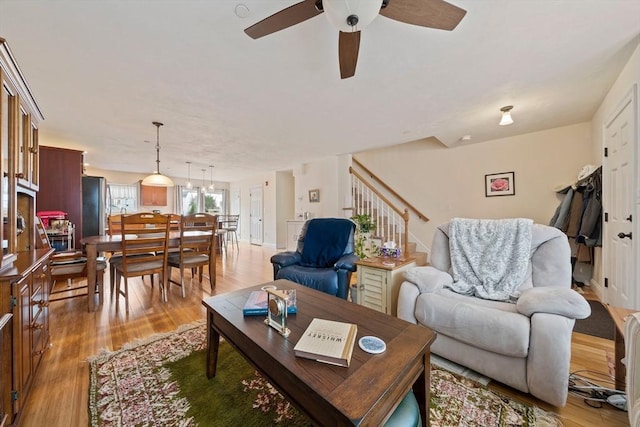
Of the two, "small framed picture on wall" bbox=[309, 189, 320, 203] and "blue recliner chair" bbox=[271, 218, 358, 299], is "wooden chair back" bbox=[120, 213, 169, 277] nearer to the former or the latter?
"blue recliner chair" bbox=[271, 218, 358, 299]

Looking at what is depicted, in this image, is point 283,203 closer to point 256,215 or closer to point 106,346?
point 256,215

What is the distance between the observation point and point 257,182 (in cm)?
790

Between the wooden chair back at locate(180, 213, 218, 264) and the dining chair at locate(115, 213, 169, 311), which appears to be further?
the wooden chair back at locate(180, 213, 218, 264)

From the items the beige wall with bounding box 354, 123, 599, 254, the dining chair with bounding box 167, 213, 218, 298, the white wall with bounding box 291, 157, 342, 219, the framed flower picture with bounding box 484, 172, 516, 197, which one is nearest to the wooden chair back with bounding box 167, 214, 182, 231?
the dining chair with bounding box 167, 213, 218, 298

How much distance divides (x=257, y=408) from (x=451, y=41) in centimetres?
269

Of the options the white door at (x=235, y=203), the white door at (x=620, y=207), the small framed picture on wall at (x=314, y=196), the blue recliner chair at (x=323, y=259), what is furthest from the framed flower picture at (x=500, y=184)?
the white door at (x=235, y=203)

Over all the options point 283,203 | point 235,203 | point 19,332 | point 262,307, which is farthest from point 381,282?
point 235,203

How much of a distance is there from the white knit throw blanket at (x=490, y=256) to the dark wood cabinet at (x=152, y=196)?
8490 millimetres

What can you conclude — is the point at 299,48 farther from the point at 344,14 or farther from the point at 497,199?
the point at 497,199

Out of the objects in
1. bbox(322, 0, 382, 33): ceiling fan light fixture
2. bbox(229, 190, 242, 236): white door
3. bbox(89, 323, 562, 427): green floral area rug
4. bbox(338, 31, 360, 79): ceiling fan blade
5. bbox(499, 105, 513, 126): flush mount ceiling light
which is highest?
bbox(499, 105, 513, 126): flush mount ceiling light

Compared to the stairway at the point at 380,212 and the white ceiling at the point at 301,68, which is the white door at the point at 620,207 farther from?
the stairway at the point at 380,212

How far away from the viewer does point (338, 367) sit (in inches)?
35.1

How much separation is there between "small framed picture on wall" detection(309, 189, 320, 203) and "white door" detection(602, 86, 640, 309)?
4347 mm

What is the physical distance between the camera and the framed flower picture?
412 centimetres
